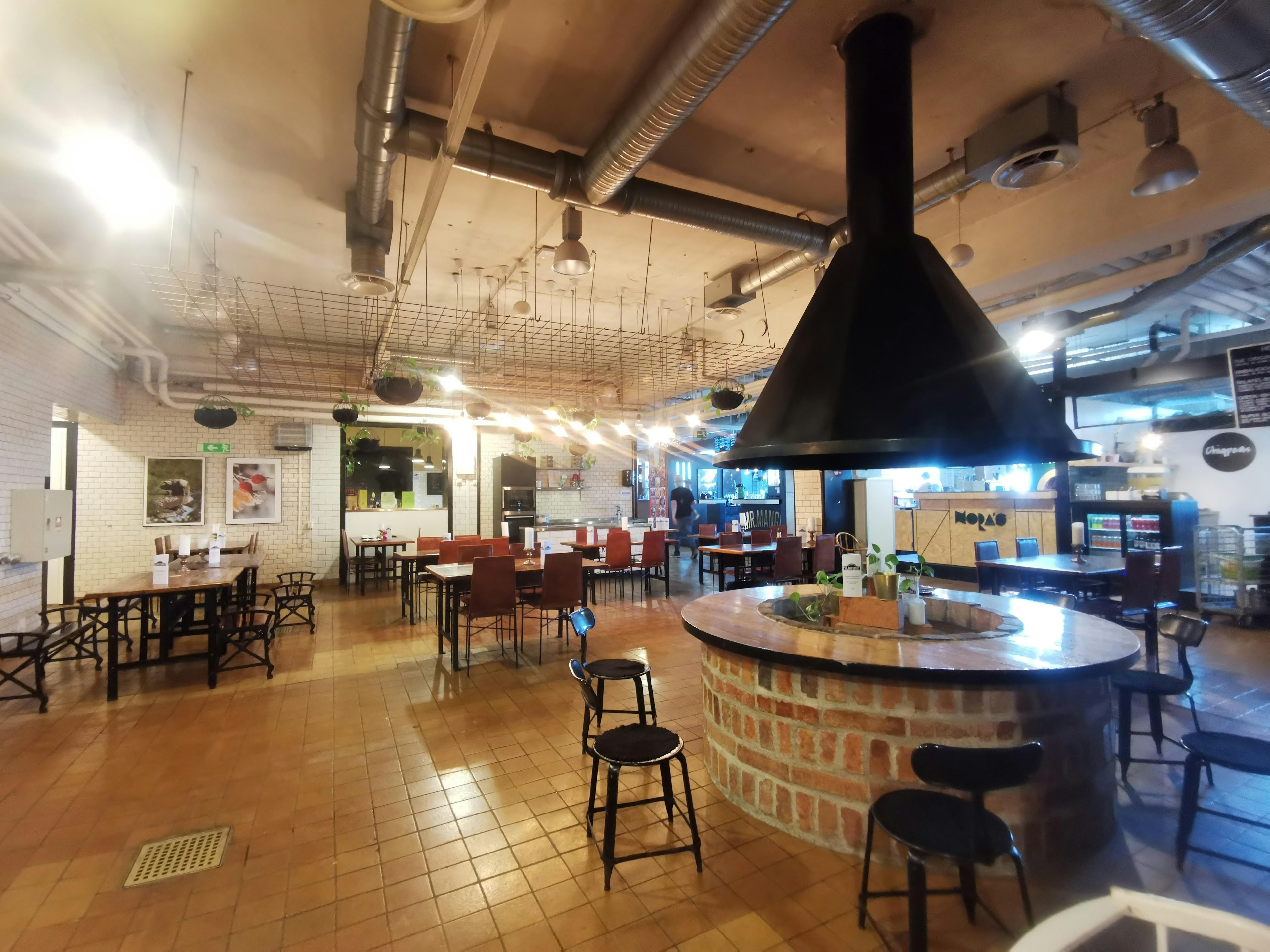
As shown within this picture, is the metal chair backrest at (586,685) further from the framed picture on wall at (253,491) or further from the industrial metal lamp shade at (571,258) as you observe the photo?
the framed picture on wall at (253,491)

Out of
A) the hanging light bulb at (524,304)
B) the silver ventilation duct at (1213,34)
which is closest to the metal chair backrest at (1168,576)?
the silver ventilation duct at (1213,34)

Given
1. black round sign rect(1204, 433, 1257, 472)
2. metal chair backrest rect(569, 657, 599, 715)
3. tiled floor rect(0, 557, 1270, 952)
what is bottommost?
tiled floor rect(0, 557, 1270, 952)

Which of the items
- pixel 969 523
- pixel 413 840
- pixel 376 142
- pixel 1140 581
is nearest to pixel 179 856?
pixel 413 840

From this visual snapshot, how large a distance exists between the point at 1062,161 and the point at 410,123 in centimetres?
339

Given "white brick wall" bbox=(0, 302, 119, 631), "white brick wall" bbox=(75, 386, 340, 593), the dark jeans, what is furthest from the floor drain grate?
the dark jeans

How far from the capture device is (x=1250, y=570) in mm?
6418

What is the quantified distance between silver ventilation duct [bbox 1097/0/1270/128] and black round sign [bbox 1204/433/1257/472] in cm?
952

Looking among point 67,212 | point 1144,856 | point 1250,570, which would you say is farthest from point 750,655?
point 1250,570

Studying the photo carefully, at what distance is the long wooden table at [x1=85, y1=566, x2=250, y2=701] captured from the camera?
4367 mm

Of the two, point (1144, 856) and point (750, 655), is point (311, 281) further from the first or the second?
point (1144, 856)

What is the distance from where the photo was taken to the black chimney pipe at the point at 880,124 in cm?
276

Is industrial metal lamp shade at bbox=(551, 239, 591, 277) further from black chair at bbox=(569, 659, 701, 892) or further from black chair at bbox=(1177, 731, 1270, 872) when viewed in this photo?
black chair at bbox=(1177, 731, 1270, 872)

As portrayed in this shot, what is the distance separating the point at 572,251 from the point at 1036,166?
261cm

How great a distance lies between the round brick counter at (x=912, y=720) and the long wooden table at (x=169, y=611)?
4353 mm
